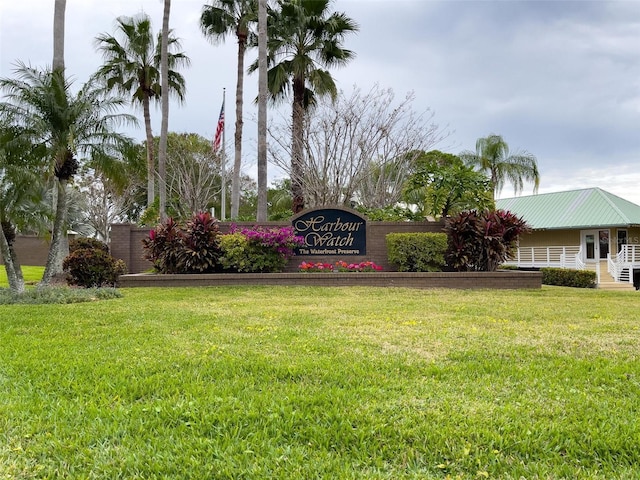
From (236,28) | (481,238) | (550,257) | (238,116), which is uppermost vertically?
(236,28)

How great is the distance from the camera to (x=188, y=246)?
12.9m

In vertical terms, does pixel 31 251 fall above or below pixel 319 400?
above

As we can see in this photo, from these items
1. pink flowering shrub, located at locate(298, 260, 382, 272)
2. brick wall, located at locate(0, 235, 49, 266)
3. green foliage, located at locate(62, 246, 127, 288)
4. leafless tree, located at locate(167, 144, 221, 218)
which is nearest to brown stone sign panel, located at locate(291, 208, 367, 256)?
pink flowering shrub, located at locate(298, 260, 382, 272)

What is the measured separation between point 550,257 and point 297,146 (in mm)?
15689

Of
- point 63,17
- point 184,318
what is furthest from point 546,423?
point 63,17

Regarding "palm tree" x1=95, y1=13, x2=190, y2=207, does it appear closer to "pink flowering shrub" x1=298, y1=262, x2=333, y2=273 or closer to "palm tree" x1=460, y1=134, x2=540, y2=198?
"pink flowering shrub" x1=298, y1=262, x2=333, y2=273

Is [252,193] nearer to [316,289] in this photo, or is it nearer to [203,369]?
[316,289]

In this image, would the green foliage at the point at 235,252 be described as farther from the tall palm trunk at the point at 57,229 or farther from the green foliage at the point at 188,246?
the tall palm trunk at the point at 57,229

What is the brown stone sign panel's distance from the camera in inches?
549

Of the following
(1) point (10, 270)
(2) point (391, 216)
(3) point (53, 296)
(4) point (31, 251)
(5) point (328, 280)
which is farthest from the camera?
(4) point (31, 251)

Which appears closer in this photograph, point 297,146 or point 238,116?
point 297,146

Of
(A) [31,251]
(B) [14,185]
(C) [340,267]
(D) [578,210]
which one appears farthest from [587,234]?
(A) [31,251]

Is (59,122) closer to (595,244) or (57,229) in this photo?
(57,229)

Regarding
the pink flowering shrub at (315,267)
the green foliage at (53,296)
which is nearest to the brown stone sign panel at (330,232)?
the pink flowering shrub at (315,267)
